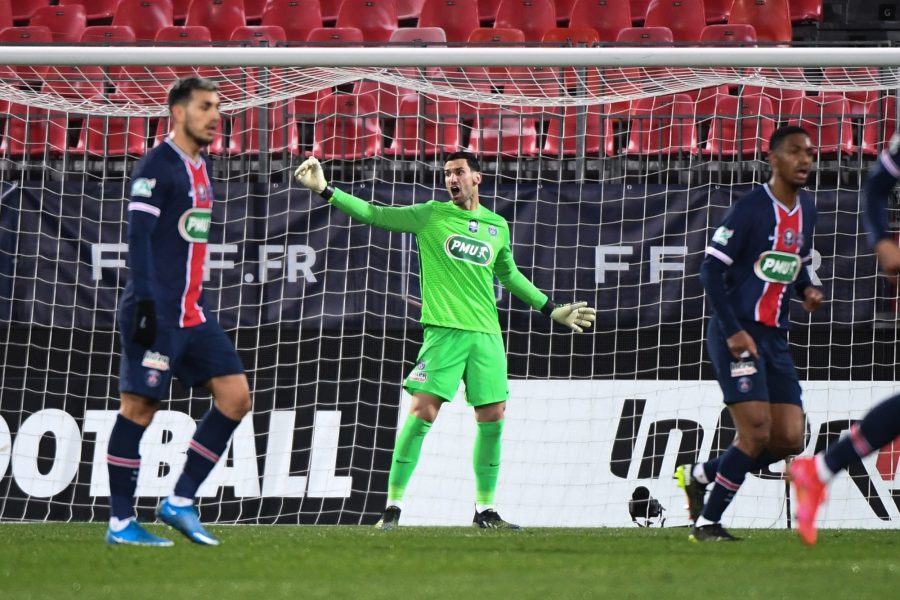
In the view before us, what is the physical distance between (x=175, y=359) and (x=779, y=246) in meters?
2.64

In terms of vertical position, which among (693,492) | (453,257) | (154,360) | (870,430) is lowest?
(693,492)

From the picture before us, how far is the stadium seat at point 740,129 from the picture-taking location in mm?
9367

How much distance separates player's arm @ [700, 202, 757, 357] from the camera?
5.66m

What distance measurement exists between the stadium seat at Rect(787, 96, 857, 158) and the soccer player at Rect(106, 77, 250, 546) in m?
5.04

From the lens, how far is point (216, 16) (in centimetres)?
1238

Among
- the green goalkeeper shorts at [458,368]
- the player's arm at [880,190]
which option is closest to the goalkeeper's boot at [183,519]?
the green goalkeeper shorts at [458,368]

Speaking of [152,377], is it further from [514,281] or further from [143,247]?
[514,281]

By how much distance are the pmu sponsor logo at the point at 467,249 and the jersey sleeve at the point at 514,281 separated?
Answer: 0.44 feet

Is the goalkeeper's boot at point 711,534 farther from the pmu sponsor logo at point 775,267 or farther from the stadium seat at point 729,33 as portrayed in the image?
the stadium seat at point 729,33

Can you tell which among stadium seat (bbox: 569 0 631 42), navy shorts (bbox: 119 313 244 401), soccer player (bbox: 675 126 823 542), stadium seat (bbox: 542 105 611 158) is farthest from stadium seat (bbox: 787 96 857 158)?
navy shorts (bbox: 119 313 244 401)

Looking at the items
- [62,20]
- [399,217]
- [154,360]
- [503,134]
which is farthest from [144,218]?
[62,20]

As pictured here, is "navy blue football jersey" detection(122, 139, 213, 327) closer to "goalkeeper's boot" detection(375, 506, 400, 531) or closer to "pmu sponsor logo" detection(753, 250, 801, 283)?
"goalkeeper's boot" detection(375, 506, 400, 531)

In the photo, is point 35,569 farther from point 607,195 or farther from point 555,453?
point 607,195

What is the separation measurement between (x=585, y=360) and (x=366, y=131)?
2595mm
